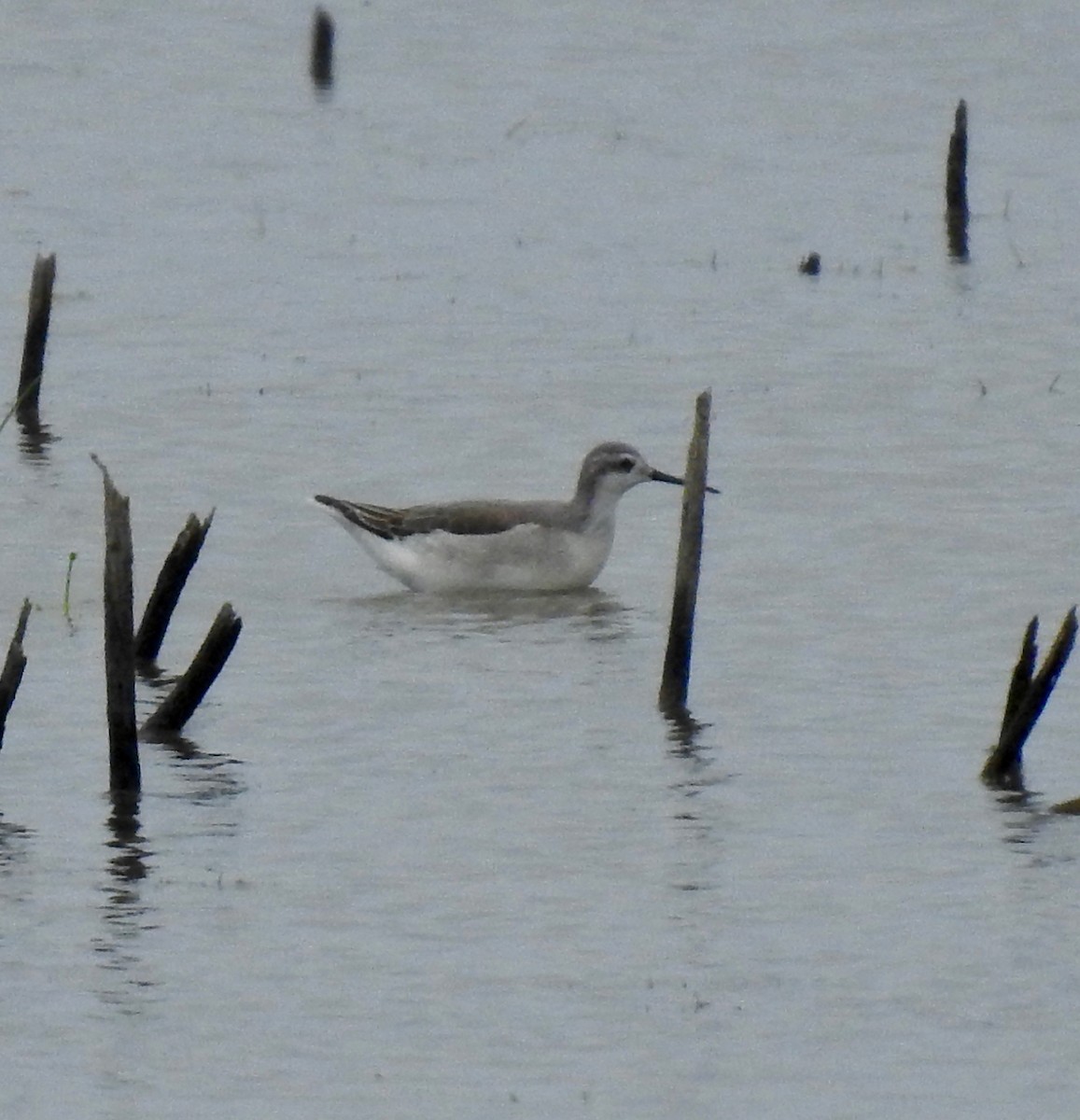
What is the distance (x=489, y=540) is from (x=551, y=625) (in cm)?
80

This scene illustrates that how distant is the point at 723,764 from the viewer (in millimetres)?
14492

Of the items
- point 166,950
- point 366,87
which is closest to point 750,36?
point 366,87

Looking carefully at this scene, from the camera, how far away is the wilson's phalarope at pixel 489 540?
60.2ft

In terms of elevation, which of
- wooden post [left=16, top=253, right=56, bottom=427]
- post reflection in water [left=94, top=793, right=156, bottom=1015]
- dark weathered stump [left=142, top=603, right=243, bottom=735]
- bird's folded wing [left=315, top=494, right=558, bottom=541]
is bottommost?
post reflection in water [left=94, top=793, right=156, bottom=1015]

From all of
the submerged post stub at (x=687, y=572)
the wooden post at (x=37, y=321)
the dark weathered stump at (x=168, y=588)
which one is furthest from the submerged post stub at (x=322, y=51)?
the submerged post stub at (x=687, y=572)

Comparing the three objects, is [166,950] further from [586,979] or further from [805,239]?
[805,239]

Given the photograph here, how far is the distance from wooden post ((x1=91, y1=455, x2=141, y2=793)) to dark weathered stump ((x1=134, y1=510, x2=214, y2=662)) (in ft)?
6.86

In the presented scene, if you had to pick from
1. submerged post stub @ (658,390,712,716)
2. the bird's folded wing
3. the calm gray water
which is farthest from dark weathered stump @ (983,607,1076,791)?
the bird's folded wing

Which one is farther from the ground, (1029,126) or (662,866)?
(1029,126)

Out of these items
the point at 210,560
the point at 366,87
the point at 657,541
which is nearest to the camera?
the point at 210,560

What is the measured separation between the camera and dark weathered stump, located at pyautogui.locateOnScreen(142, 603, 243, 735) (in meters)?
13.9

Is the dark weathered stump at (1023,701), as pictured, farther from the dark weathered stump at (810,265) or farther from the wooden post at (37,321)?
the dark weathered stump at (810,265)

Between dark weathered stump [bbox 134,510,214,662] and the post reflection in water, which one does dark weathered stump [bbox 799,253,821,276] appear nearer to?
dark weathered stump [bbox 134,510,214,662]

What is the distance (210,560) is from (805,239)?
14.0 m
